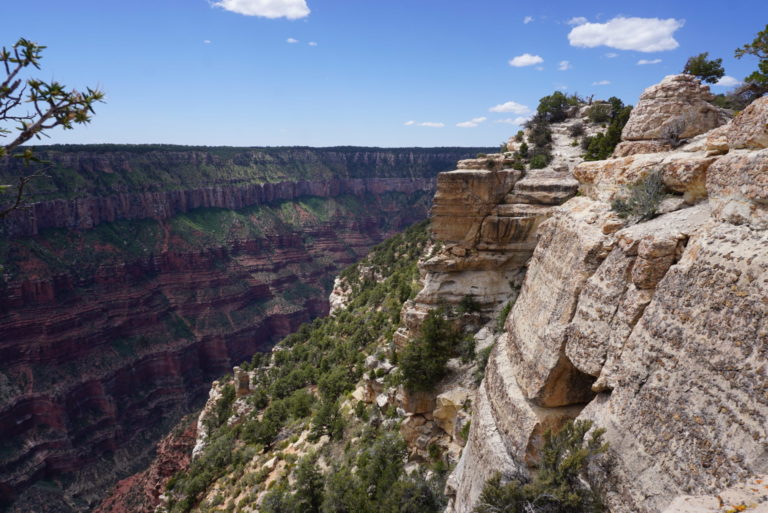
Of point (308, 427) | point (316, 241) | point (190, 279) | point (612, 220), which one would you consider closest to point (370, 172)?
point (316, 241)

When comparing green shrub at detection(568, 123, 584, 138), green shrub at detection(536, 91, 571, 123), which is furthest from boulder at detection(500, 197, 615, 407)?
green shrub at detection(536, 91, 571, 123)

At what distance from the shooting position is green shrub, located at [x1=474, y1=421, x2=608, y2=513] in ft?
29.0

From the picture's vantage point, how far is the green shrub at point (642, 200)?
10867 millimetres

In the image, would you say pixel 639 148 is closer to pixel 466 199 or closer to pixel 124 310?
pixel 466 199

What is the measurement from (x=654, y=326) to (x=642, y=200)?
3.82 meters

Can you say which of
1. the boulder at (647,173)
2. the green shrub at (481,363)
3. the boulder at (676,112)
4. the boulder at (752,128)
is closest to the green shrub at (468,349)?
the green shrub at (481,363)

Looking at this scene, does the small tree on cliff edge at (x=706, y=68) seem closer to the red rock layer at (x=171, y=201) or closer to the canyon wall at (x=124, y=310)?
the red rock layer at (x=171, y=201)

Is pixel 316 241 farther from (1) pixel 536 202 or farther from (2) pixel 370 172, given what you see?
(1) pixel 536 202

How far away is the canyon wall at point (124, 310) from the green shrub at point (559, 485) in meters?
70.5

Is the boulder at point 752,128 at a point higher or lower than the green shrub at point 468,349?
higher

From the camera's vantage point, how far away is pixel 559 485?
30.7 ft

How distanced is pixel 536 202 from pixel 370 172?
5694 inches

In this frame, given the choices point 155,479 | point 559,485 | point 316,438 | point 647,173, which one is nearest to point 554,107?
point 647,173

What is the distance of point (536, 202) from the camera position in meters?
21.6
